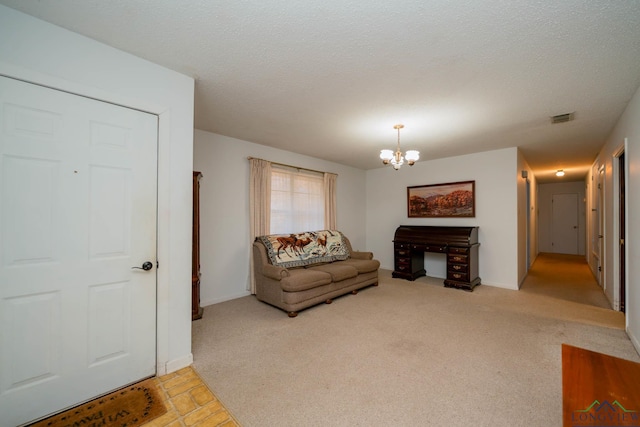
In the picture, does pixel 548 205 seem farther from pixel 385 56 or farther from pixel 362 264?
pixel 385 56

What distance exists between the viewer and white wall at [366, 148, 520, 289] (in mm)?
4457

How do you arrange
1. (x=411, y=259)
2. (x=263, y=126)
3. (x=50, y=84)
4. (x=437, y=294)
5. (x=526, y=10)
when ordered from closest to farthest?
(x=526, y=10) → (x=50, y=84) → (x=263, y=126) → (x=437, y=294) → (x=411, y=259)

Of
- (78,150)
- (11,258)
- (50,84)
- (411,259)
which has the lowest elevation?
(411,259)

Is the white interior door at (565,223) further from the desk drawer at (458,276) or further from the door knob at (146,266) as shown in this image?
the door knob at (146,266)

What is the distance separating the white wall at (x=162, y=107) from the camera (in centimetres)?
168

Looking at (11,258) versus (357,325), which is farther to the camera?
(357,325)

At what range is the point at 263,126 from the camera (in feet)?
11.4

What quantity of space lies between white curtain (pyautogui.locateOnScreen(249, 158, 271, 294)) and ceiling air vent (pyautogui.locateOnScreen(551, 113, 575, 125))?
13.0ft

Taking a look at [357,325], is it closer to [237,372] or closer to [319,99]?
[237,372]

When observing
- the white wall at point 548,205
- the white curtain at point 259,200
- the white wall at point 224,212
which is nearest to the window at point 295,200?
the white curtain at point 259,200

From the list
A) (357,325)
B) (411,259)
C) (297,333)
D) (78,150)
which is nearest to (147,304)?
(78,150)

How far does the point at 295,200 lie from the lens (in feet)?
16.0

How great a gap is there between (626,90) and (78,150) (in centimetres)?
472

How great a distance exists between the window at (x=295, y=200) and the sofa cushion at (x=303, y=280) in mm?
1311
